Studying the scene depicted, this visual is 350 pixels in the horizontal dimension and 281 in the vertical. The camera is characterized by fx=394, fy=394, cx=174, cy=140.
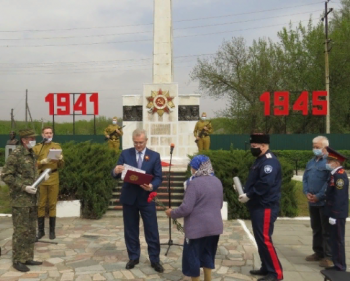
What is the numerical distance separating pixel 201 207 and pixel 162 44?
12359 mm

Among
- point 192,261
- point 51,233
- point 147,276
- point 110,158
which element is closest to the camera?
point 192,261

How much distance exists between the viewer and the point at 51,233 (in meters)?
6.52

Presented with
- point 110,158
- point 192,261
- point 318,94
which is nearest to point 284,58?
point 318,94

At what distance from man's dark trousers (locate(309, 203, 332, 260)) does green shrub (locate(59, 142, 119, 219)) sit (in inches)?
180

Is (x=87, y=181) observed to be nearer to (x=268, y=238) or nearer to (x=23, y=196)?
(x=23, y=196)

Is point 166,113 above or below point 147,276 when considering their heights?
above

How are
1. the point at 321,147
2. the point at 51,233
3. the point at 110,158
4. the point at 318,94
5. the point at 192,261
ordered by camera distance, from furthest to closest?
the point at 318,94 < the point at 110,158 < the point at 51,233 < the point at 321,147 < the point at 192,261

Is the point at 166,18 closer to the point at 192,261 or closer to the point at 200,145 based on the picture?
the point at 200,145

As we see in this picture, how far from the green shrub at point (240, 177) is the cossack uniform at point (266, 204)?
13.0 feet

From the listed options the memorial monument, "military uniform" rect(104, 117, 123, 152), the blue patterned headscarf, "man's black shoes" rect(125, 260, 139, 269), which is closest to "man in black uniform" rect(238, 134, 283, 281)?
the blue patterned headscarf

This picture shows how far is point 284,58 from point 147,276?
97.9ft

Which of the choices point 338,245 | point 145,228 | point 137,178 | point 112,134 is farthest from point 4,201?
point 338,245

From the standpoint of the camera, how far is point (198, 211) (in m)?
3.94

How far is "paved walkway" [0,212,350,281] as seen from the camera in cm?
482
